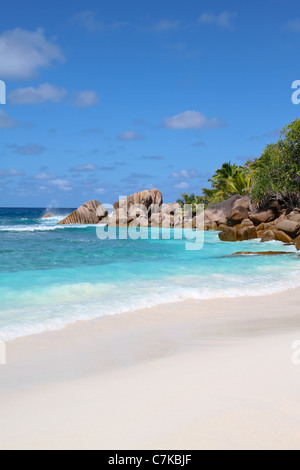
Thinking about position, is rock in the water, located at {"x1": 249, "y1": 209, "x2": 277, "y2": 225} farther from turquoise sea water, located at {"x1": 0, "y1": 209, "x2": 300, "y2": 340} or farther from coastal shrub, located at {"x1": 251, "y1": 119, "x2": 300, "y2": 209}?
turquoise sea water, located at {"x1": 0, "y1": 209, "x2": 300, "y2": 340}

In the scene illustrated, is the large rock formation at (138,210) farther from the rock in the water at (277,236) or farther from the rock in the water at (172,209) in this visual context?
the rock in the water at (277,236)

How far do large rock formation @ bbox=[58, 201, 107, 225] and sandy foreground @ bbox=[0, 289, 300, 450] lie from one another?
46698 mm

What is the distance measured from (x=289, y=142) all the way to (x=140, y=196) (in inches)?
996

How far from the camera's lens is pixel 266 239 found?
24.1 metres

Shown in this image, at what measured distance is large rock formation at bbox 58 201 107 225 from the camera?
52.4m

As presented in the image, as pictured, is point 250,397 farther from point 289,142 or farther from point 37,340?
point 289,142

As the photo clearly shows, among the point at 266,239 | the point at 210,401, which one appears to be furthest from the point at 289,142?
the point at 210,401

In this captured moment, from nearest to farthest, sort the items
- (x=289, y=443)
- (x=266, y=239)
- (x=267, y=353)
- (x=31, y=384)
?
(x=289, y=443)
(x=31, y=384)
(x=267, y=353)
(x=266, y=239)

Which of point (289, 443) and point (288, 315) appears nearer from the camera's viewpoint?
point (289, 443)

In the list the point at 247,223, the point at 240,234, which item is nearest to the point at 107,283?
the point at 240,234

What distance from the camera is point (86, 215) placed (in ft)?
173

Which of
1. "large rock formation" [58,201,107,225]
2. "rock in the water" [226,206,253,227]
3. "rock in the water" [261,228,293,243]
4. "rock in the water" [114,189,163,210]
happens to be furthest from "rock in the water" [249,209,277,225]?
"large rock formation" [58,201,107,225]

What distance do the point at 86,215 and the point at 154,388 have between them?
164 feet

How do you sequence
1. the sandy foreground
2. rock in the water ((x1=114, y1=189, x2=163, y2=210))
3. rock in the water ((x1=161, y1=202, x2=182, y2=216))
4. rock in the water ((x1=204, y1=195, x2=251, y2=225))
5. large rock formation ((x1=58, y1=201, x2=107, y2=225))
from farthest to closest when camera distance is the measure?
large rock formation ((x1=58, y1=201, x2=107, y2=225))
rock in the water ((x1=114, y1=189, x2=163, y2=210))
rock in the water ((x1=161, y1=202, x2=182, y2=216))
rock in the water ((x1=204, y1=195, x2=251, y2=225))
the sandy foreground
